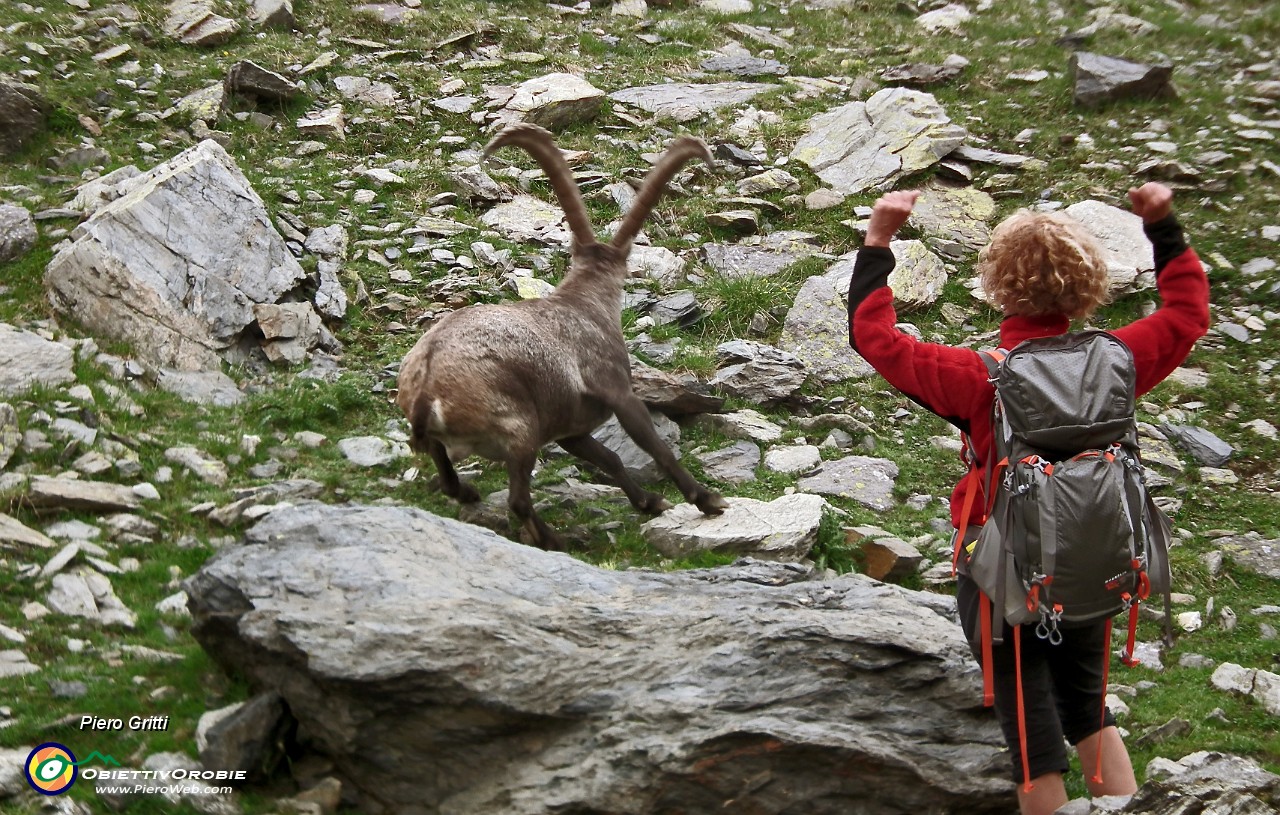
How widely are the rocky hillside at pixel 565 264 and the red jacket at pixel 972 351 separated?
2133 millimetres

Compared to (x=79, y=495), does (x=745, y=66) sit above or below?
above

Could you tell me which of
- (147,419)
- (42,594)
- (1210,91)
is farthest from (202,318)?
(1210,91)

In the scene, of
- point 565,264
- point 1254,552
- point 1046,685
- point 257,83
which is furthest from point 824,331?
point 257,83

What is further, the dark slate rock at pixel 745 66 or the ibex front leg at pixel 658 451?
the dark slate rock at pixel 745 66

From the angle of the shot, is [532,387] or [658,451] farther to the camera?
[658,451]

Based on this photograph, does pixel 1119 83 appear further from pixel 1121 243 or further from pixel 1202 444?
pixel 1202 444

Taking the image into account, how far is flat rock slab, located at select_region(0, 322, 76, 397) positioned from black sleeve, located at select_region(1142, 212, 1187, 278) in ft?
21.5

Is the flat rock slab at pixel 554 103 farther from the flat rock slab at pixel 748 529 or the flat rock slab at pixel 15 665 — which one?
the flat rock slab at pixel 15 665

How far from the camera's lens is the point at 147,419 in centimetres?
723

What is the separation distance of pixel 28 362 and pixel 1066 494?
6.61 meters

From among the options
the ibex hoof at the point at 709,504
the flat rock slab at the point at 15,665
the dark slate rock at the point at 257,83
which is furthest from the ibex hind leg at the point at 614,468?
the dark slate rock at the point at 257,83

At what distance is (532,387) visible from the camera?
668 centimetres

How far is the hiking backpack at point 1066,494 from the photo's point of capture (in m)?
3.39

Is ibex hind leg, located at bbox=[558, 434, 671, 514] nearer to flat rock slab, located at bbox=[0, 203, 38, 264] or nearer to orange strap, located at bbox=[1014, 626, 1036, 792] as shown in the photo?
orange strap, located at bbox=[1014, 626, 1036, 792]
